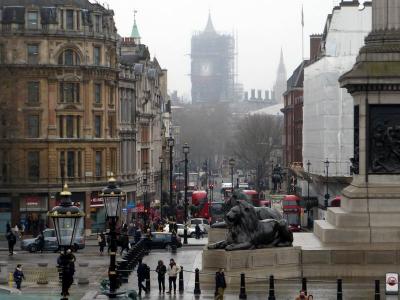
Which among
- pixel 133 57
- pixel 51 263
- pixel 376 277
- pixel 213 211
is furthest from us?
pixel 133 57

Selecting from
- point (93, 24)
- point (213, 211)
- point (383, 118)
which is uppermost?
point (93, 24)

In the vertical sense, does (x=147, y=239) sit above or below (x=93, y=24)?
below

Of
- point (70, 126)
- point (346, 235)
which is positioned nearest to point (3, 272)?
point (346, 235)

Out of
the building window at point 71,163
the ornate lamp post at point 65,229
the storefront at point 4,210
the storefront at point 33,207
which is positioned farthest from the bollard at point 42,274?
the building window at point 71,163

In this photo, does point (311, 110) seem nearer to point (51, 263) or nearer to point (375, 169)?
point (51, 263)

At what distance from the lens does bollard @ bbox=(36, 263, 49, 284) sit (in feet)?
159

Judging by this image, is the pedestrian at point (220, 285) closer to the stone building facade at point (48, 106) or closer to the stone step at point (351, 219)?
the stone step at point (351, 219)

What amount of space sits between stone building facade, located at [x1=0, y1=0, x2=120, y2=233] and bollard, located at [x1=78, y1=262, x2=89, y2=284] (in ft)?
91.9

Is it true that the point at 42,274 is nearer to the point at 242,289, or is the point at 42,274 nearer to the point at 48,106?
the point at 242,289

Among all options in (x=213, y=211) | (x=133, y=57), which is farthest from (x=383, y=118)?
(x=133, y=57)

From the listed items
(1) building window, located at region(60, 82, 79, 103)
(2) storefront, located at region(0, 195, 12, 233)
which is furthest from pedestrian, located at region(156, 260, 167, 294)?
(1) building window, located at region(60, 82, 79, 103)

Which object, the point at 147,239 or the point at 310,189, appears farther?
the point at 310,189

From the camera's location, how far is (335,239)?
4231cm

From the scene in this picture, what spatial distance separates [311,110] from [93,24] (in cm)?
2609
